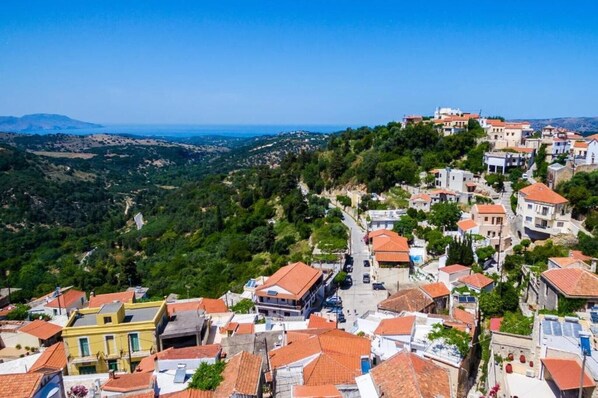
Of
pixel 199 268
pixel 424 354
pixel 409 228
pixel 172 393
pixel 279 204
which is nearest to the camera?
pixel 172 393

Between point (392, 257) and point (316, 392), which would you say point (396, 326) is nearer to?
point (316, 392)

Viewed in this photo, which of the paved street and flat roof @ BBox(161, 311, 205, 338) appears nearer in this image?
flat roof @ BBox(161, 311, 205, 338)

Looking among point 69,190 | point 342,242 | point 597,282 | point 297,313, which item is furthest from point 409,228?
point 69,190

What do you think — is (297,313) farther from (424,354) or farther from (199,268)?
(199,268)

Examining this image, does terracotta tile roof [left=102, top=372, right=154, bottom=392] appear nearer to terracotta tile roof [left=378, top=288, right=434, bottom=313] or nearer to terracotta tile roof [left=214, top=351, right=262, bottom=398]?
terracotta tile roof [left=214, top=351, right=262, bottom=398]

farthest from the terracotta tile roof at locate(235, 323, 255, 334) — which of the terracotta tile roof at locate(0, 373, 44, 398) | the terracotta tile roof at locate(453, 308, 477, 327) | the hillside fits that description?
the hillside

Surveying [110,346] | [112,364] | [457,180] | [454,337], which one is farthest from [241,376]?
[457,180]
